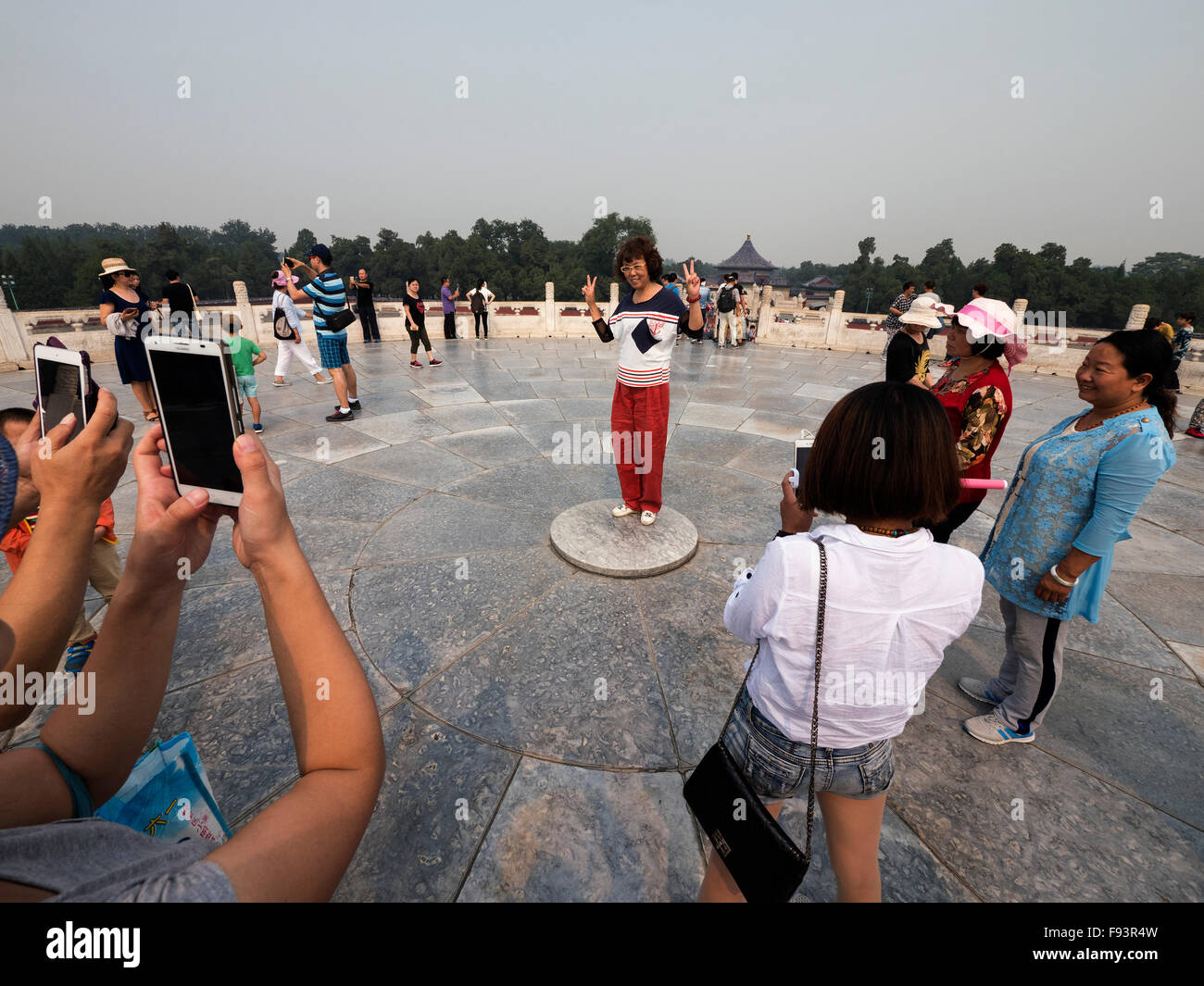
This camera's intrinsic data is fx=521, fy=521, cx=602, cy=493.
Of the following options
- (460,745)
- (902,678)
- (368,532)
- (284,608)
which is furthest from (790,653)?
(368,532)

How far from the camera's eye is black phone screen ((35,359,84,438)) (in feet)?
4.65

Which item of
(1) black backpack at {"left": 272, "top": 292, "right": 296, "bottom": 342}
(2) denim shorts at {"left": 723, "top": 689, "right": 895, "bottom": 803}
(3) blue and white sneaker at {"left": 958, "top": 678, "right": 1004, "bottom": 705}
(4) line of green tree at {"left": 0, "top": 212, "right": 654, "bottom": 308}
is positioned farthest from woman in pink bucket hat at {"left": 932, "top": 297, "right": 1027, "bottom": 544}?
(4) line of green tree at {"left": 0, "top": 212, "right": 654, "bottom": 308}

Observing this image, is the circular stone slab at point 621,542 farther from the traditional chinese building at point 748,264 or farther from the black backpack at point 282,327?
the traditional chinese building at point 748,264

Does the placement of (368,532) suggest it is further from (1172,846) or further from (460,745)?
(1172,846)

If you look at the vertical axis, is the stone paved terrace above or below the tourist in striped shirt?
below

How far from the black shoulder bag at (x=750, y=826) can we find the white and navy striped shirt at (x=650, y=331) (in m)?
3.00

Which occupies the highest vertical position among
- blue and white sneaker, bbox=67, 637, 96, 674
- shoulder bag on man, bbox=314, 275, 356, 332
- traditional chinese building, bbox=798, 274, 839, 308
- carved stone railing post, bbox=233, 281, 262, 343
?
traditional chinese building, bbox=798, 274, 839, 308

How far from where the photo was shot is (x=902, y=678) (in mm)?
1365

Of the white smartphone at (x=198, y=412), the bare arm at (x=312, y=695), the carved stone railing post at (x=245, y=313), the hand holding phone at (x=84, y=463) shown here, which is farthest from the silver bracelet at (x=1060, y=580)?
the carved stone railing post at (x=245, y=313)

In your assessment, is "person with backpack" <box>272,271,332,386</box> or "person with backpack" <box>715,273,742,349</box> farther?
"person with backpack" <box>715,273,742,349</box>

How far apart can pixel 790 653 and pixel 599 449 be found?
16.8 feet

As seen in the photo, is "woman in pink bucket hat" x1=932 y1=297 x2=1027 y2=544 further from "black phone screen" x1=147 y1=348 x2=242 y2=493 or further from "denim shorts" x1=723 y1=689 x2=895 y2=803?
"black phone screen" x1=147 y1=348 x2=242 y2=493

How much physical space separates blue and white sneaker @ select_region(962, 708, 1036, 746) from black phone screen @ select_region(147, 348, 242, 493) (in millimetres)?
3319
